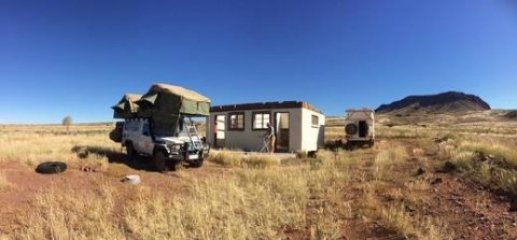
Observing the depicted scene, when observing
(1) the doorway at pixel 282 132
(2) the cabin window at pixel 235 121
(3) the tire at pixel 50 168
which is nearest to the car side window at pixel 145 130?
(3) the tire at pixel 50 168

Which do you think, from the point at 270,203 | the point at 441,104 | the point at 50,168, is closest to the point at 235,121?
the point at 50,168

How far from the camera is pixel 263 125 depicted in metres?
24.4

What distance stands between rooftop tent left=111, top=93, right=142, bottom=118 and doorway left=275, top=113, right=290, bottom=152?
9.30 meters

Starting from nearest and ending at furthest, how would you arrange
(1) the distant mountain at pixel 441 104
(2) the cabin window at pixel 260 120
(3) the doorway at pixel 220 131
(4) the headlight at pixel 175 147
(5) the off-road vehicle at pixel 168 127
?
(4) the headlight at pixel 175 147
(5) the off-road vehicle at pixel 168 127
(2) the cabin window at pixel 260 120
(3) the doorway at pixel 220 131
(1) the distant mountain at pixel 441 104

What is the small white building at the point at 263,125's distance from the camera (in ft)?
74.2

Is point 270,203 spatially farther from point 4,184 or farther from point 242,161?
point 242,161

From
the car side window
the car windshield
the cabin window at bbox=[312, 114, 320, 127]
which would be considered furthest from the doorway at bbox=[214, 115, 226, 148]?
the car side window

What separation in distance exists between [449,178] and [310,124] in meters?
13.5

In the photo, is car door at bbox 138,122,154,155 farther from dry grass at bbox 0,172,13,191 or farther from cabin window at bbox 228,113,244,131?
cabin window at bbox 228,113,244,131

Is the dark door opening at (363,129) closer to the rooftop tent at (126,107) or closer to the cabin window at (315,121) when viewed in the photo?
the cabin window at (315,121)

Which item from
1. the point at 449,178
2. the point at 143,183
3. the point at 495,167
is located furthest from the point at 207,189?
the point at 495,167

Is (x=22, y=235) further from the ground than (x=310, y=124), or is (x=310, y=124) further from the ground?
(x=310, y=124)

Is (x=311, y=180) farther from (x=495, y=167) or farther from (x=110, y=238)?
(x=110, y=238)

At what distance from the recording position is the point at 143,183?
37.0 feet
